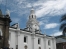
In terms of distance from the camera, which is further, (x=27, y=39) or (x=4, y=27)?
(x=27, y=39)

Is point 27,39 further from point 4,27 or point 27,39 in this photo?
point 4,27

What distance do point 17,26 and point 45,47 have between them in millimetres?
11641

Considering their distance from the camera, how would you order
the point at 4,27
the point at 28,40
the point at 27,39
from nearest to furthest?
the point at 4,27 < the point at 27,39 < the point at 28,40

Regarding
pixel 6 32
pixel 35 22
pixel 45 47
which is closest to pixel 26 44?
pixel 45 47

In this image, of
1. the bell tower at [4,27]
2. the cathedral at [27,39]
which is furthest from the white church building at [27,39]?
the bell tower at [4,27]

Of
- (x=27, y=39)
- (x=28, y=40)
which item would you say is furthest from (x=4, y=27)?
(x=28, y=40)

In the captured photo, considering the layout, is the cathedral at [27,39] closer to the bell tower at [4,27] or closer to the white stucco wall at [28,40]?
the white stucco wall at [28,40]

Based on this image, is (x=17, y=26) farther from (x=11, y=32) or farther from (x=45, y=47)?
(x=45, y=47)

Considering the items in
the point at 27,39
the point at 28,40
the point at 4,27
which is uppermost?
the point at 4,27

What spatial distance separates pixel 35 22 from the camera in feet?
229

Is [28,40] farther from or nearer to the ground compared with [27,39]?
nearer to the ground

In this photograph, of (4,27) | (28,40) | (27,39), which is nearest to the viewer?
(4,27)

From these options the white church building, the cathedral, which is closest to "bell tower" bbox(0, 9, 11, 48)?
the cathedral

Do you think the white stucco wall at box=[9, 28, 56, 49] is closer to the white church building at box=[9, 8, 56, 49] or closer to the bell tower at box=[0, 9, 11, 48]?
the white church building at box=[9, 8, 56, 49]
